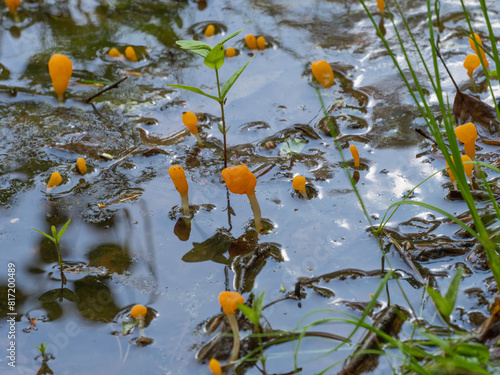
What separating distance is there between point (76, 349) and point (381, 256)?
153 cm

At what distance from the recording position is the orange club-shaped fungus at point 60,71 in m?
3.77

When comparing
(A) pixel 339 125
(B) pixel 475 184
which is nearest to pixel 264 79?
(A) pixel 339 125

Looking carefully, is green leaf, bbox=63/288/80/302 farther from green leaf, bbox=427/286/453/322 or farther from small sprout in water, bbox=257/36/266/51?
small sprout in water, bbox=257/36/266/51

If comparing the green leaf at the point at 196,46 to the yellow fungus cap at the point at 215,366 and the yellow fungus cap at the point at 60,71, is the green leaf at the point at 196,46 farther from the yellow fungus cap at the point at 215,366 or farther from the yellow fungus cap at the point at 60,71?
the yellow fungus cap at the point at 215,366

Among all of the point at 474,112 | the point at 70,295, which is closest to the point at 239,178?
the point at 70,295

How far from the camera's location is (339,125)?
362 cm

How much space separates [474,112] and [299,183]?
1.41m

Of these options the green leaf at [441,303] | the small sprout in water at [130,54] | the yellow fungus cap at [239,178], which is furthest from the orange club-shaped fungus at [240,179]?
the small sprout in water at [130,54]

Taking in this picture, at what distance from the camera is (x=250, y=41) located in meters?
4.47

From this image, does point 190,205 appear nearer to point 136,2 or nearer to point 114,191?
point 114,191

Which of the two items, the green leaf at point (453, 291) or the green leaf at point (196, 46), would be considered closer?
the green leaf at point (453, 291)

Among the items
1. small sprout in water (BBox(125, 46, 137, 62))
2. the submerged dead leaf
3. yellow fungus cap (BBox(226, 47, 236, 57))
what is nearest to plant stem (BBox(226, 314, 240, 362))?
the submerged dead leaf

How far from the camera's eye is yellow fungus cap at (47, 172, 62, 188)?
3.23 metres

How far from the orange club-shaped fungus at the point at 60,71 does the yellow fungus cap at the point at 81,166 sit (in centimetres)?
89
